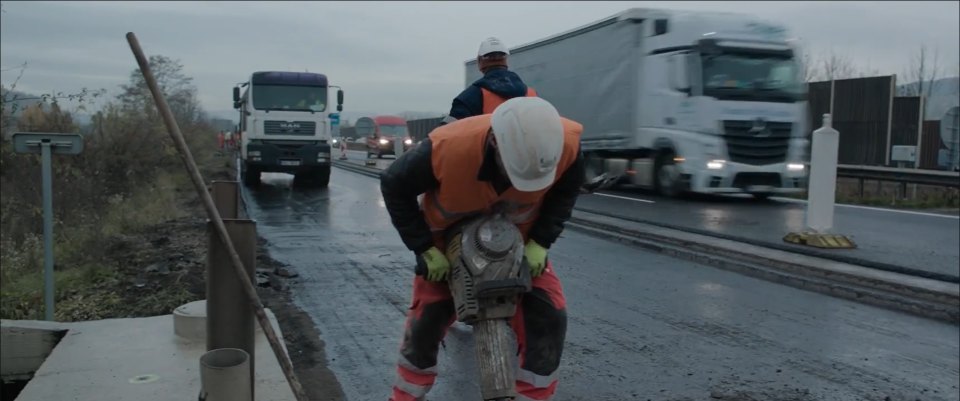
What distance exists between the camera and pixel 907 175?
18.1 m

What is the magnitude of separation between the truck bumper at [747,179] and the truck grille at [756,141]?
163 millimetres

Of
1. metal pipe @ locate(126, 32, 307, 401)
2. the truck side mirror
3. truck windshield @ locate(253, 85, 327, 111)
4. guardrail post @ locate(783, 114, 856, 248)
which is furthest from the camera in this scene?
truck windshield @ locate(253, 85, 327, 111)

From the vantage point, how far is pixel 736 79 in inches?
638

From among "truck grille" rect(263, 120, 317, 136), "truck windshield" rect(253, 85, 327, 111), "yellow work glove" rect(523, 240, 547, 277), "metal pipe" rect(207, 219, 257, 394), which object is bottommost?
"metal pipe" rect(207, 219, 257, 394)

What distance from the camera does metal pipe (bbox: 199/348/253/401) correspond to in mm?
3355

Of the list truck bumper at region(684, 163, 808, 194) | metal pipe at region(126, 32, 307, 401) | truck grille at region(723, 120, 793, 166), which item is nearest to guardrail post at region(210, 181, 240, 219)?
metal pipe at region(126, 32, 307, 401)

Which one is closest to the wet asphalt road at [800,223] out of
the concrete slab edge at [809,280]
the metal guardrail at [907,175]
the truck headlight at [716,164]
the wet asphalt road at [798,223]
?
the wet asphalt road at [798,223]

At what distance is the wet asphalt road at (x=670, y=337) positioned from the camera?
16.0 ft

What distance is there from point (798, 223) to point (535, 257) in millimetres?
10991

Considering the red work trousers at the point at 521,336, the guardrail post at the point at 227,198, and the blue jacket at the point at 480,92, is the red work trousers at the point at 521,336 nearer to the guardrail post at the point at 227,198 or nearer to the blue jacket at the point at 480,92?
the blue jacket at the point at 480,92

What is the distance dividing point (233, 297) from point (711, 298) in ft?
16.5

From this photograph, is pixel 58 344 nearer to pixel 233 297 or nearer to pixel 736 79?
pixel 233 297

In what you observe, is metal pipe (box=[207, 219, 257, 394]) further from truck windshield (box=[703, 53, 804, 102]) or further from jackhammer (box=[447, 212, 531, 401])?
truck windshield (box=[703, 53, 804, 102])

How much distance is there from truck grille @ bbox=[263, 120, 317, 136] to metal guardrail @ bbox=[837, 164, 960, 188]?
538 inches
